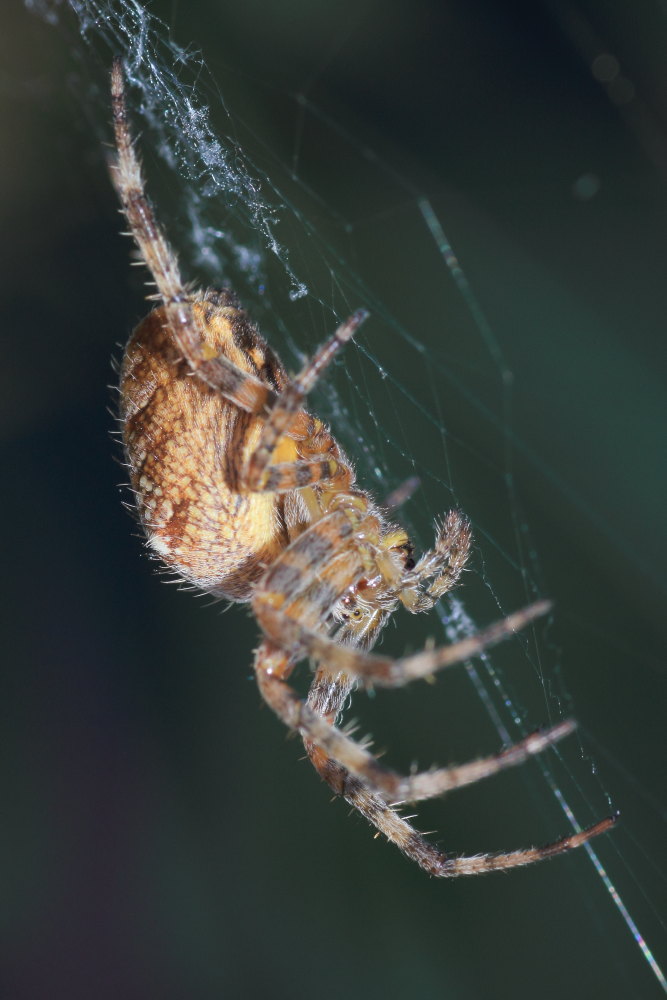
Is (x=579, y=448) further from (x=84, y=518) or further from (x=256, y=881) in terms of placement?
(x=84, y=518)

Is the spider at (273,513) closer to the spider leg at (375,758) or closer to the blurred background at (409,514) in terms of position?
the spider leg at (375,758)

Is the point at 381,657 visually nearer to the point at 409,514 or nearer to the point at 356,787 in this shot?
the point at 356,787

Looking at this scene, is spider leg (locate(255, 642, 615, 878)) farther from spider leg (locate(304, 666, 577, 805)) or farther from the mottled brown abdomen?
the mottled brown abdomen

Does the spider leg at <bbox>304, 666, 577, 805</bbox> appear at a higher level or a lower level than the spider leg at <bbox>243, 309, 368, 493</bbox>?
lower

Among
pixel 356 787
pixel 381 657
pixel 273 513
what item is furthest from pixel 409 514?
pixel 381 657

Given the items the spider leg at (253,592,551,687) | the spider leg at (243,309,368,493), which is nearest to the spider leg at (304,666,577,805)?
the spider leg at (253,592,551,687)

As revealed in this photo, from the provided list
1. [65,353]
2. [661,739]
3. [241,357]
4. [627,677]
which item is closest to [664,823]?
[661,739]
